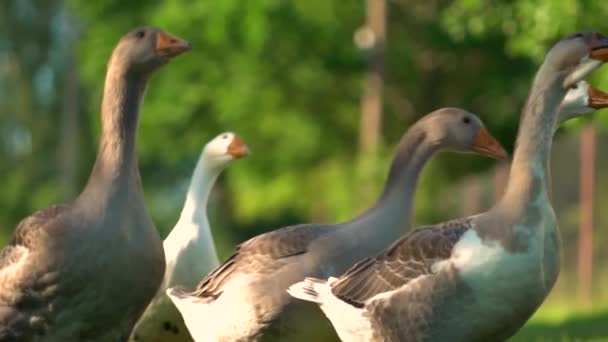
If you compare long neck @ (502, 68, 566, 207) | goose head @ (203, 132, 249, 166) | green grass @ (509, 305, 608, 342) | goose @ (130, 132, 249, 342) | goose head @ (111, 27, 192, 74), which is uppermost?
goose head @ (111, 27, 192, 74)

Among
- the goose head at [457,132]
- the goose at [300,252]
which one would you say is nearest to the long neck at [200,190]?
the goose at [300,252]

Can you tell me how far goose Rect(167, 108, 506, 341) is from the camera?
9.46 metres

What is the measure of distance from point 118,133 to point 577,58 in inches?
121

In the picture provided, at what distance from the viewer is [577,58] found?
8289 mm

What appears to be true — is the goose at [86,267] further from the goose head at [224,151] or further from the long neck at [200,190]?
the goose head at [224,151]

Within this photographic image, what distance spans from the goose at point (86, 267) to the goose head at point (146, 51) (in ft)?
2.62

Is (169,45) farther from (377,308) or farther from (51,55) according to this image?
(51,55)

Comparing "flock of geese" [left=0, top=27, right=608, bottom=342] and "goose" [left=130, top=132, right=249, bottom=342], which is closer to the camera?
"flock of geese" [left=0, top=27, right=608, bottom=342]

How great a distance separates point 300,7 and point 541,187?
22774 millimetres

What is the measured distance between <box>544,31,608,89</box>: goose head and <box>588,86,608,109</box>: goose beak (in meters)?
0.45

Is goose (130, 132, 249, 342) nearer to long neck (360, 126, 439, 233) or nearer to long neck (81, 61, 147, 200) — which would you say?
long neck (81, 61, 147, 200)

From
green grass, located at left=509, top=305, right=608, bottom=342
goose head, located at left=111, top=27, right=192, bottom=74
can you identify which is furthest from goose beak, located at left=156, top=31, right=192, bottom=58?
green grass, located at left=509, top=305, right=608, bottom=342

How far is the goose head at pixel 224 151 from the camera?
40.1 feet

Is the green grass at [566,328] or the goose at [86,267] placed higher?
the goose at [86,267]
